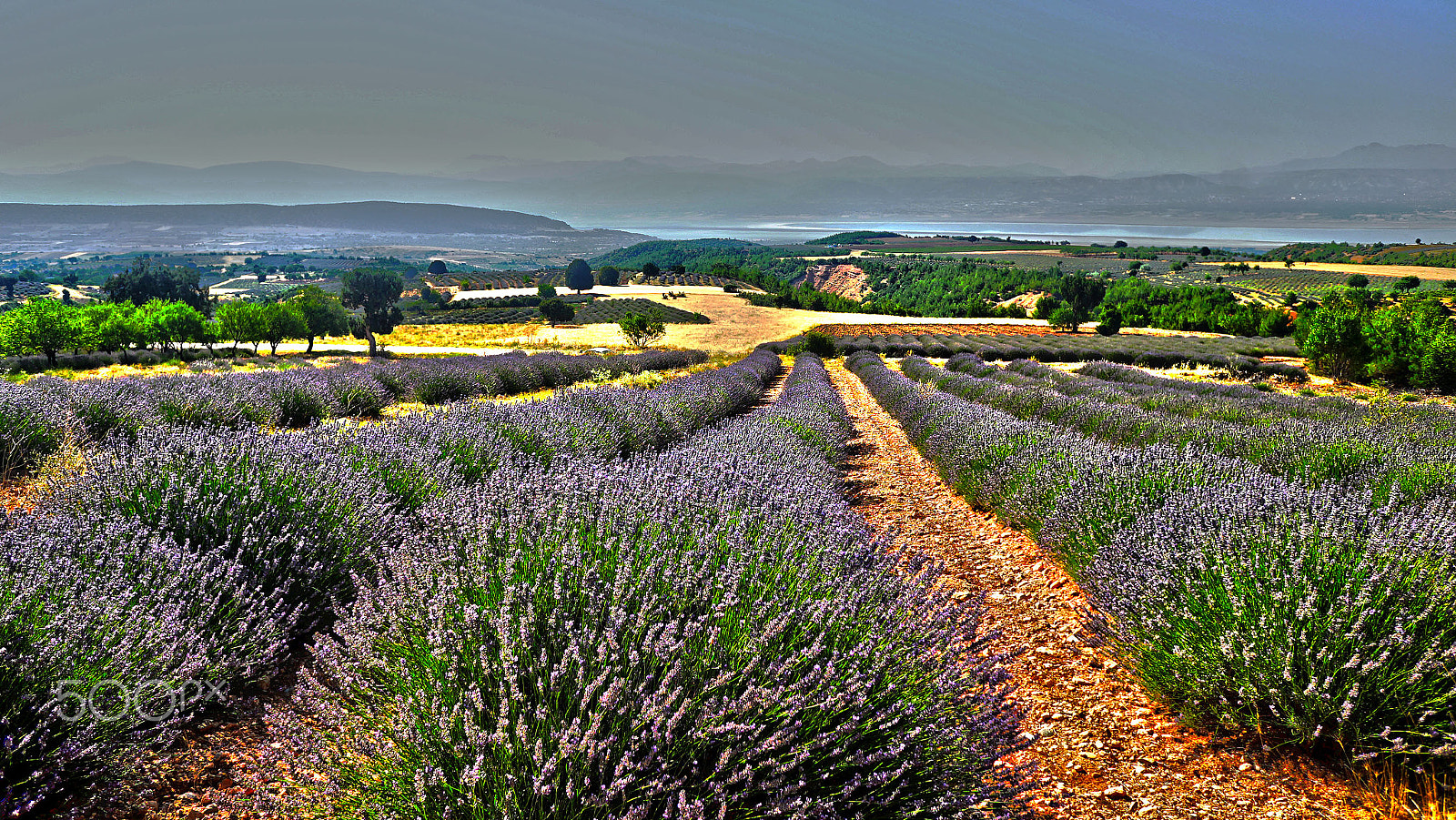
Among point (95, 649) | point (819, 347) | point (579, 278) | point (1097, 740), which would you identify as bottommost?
point (819, 347)

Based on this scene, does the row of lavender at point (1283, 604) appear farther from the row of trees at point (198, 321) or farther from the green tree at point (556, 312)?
the green tree at point (556, 312)

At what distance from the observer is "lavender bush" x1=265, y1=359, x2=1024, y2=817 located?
1.66 meters

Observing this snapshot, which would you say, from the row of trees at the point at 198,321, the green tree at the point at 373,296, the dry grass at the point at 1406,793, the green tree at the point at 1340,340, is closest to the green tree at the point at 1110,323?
the green tree at the point at 1340,340

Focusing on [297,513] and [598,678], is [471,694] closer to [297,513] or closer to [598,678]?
[598,678]

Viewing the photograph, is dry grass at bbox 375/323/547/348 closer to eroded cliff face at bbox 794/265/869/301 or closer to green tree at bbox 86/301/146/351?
green tree at bbox 86/301/146/351

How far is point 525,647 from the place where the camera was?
183 cm

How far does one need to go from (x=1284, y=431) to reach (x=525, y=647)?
813cm

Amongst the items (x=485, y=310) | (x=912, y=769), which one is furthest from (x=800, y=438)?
(x=485, y=310)

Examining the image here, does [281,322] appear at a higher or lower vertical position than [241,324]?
higher

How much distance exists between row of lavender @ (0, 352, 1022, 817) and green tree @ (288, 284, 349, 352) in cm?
5818

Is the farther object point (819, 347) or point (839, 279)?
point (839, 279)

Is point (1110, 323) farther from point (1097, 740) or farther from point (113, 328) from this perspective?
point (113, 328)

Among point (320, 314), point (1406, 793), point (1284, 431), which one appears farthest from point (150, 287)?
point (1406, 793)

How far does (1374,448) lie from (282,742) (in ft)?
25.4
